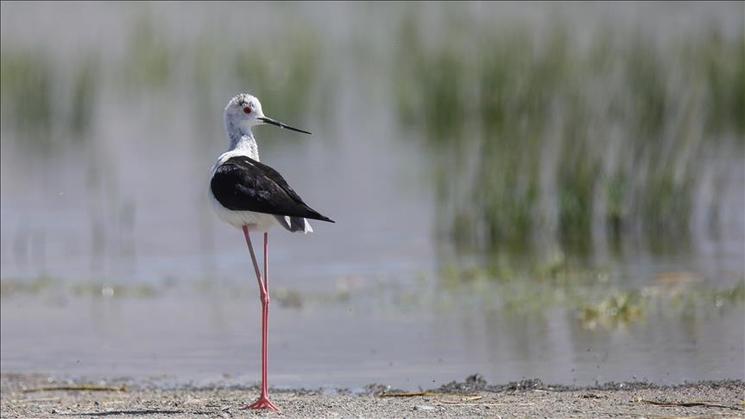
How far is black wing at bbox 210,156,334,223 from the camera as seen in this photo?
748 cm

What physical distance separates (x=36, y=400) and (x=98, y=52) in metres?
16.6

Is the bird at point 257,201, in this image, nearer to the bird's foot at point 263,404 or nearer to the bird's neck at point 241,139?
the bird's foot at point 263,404

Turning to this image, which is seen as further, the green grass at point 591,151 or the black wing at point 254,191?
the green grass at point 591,151

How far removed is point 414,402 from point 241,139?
66.8 inches

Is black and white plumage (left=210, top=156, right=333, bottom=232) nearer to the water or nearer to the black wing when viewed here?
the black wing

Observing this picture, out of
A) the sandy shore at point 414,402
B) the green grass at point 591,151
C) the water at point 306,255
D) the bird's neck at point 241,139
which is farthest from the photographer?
the green grass at point 591,151

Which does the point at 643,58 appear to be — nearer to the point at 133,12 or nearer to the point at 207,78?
the point at 207,78

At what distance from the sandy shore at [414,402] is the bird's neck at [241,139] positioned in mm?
1224

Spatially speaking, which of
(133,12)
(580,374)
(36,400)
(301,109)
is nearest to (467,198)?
(580,374)

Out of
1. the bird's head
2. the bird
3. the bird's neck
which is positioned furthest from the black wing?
the bird's head

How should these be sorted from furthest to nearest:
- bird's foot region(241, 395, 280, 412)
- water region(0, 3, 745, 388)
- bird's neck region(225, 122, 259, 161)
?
1. water region(0, 3, 745, 388)
2. bird's neck region(225, 122, 259, 161)
3. bird's foot region(241, 395, 280, 412)

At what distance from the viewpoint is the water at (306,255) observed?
31.2ft

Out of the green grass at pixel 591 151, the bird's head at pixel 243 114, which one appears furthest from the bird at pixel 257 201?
the green grass at pixel 591 151

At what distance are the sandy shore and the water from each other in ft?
1.90
